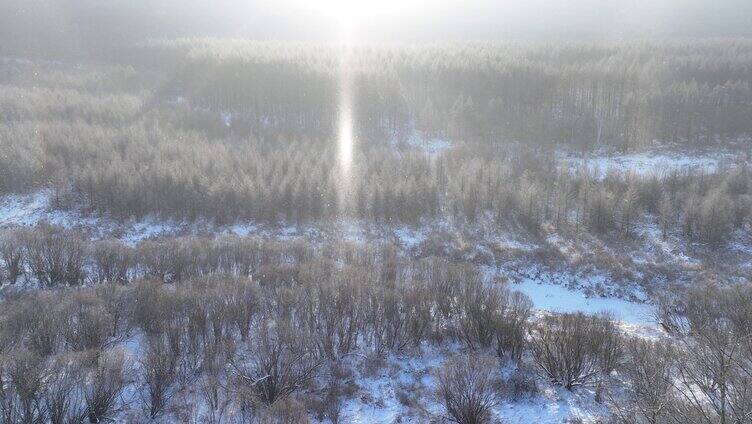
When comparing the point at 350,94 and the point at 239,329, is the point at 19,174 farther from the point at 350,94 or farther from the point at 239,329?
the point at 350,94

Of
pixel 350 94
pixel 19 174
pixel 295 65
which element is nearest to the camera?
pixel 19 174

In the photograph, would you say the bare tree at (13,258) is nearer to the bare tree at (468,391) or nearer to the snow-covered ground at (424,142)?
the bare tree at (468,391)

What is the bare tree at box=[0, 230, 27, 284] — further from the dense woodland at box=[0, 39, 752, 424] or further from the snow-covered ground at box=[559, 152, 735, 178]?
the snow-covered ground at box=[559, 152, 735, 178]

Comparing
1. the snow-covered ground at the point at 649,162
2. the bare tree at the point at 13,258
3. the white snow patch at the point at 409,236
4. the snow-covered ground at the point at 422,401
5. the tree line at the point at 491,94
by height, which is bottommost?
the white snow patch at the point at 409,236

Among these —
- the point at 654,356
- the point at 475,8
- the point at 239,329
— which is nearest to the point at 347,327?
the point at 239,329

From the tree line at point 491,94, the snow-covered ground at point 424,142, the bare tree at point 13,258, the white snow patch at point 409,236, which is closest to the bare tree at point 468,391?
the white snow patch at point 409,236

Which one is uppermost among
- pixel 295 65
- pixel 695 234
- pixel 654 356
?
pixel 295 65

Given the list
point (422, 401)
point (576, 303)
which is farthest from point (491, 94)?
point (422, 401)

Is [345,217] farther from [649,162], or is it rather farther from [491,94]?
[491,94]

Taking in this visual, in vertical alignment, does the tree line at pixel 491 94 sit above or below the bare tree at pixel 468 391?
above

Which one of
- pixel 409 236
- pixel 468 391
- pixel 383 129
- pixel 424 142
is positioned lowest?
pixel 409 236

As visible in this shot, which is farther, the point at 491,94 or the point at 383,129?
the point at 491,94
